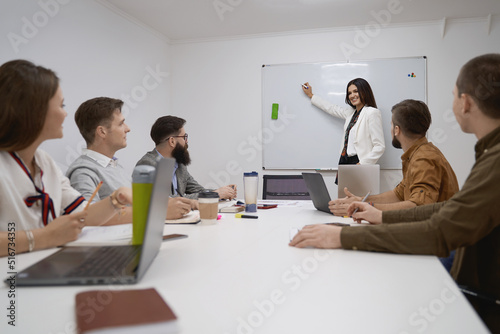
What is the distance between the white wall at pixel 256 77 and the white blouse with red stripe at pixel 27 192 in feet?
11.1

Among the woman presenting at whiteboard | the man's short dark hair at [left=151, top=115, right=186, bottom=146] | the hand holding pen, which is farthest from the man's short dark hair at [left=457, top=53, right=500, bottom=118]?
the woman presenting at whiteboard

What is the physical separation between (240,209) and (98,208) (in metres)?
0.83

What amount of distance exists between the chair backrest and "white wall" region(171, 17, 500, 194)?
142cm

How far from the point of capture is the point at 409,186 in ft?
6.05

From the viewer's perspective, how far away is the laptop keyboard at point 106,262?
80cm

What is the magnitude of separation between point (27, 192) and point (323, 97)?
369 centimetres

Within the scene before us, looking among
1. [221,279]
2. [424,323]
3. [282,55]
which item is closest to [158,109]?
[282,55]

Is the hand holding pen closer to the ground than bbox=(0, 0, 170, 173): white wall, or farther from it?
closer to the ground

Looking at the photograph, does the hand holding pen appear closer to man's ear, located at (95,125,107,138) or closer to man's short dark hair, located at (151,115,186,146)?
man's ear, located at (95,125,107,138)

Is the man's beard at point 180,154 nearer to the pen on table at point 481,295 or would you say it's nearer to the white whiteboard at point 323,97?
the white whiteboard at point 323,97

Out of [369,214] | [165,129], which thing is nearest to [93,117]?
[165,129]

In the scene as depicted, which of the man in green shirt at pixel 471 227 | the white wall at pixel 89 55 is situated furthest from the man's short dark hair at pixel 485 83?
the white wall at pixel 89 55

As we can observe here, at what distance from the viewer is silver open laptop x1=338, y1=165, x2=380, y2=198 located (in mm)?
2158

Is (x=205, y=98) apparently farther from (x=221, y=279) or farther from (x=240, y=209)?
(x=221, y=279)
